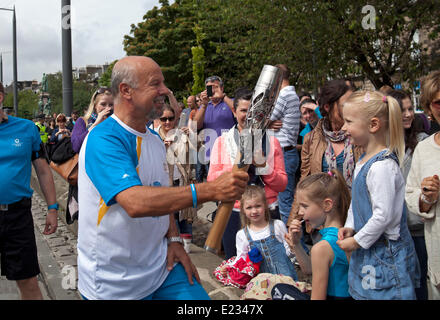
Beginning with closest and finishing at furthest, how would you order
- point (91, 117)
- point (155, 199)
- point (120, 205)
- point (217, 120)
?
point (155, 199) → point (120, 205) → point (91, 117) → point (217, 120)

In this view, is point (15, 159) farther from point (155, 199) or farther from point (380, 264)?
point (380, 264)

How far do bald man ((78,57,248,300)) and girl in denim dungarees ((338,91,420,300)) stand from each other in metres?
0.94

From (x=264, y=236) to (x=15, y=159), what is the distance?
2180mm

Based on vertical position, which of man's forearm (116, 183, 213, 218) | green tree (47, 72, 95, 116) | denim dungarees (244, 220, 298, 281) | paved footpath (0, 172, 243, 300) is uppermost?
green tree (47, 72, 95, 116)

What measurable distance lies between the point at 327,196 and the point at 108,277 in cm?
158

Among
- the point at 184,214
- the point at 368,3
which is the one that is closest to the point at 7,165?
the point at 184,214

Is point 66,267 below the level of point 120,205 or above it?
below

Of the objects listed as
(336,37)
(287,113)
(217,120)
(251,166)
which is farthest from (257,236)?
(336,37)

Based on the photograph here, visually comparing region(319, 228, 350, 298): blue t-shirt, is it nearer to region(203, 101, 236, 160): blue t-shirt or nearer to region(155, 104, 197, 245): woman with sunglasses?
region(155, 104, 197, 245): woman with sunglasses

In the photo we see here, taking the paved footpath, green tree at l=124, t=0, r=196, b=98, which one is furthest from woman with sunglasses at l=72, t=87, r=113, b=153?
green tree at l=124, t=0, r=196, b=98

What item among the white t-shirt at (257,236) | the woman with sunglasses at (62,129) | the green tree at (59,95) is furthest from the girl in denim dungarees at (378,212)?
the green tree at (59,95)

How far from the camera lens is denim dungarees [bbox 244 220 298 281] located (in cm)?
391

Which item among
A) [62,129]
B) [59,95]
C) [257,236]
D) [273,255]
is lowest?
[273,255]

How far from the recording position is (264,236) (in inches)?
156
